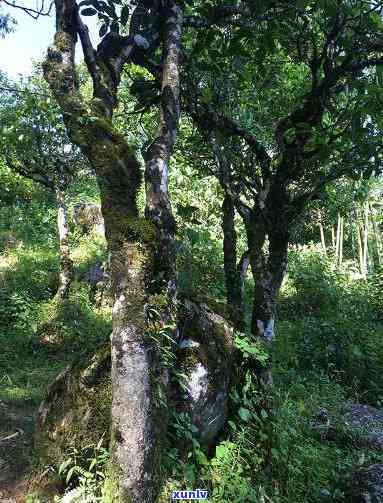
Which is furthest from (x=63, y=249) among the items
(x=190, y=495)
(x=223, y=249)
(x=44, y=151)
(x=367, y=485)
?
(x=367, y=485)

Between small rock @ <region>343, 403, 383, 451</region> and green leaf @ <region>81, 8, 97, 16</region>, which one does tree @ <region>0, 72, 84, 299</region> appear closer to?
green leaf @ <region>81, 8, 97, 16</region>

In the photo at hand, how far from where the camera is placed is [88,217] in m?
15.6

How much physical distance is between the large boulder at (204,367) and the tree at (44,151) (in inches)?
269

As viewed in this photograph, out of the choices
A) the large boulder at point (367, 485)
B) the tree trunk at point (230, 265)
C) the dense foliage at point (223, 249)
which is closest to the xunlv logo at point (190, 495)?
the dense foliage at point (223, 249)

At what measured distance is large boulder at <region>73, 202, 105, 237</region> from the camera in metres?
15.4

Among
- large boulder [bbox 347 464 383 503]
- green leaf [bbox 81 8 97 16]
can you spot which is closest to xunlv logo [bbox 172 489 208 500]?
large boulder [bbox 347 464 383 503]

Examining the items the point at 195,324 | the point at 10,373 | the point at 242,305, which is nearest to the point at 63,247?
the point at 10,373

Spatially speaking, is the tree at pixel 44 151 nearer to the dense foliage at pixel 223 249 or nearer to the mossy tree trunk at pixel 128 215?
the dense foliage at pixel 223 249

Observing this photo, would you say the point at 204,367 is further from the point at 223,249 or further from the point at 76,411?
the point at 223,249

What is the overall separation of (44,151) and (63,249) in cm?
238

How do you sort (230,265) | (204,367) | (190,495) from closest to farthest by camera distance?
(190,495) → (204,367) → (230,265)

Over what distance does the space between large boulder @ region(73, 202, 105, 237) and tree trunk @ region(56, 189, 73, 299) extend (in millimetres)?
5235

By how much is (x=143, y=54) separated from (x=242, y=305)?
2.97 metres

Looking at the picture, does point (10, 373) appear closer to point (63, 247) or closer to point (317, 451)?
point (63, 247)
